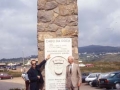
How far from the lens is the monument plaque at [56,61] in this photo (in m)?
11.7

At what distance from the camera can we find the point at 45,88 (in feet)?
38.5

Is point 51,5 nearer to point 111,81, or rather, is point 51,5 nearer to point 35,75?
point 35,75

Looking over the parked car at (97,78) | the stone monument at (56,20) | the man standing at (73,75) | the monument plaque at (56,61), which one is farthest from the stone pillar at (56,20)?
the parked car at (97,78)

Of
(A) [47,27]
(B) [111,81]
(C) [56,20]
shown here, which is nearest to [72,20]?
(C) [56,20]

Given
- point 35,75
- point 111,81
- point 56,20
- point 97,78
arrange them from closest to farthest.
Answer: point 35,75, point 56,20, point 111,81, point 97,78

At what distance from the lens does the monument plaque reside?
11.7 metres

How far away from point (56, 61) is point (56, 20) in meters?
1.33

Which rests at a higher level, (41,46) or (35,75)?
(41,46)

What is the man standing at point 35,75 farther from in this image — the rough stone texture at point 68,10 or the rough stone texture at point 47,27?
the rough stone texture at point 68,10

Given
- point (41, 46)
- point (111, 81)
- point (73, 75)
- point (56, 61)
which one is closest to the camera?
point (73, 75)

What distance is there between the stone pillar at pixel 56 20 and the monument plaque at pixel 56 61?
0.87 feet

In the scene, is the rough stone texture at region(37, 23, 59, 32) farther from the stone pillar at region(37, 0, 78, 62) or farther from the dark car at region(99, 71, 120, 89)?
the dark car at region(99, 71, 120, 89)

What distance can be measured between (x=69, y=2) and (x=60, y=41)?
1.33m

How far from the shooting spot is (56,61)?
38.6 feet
